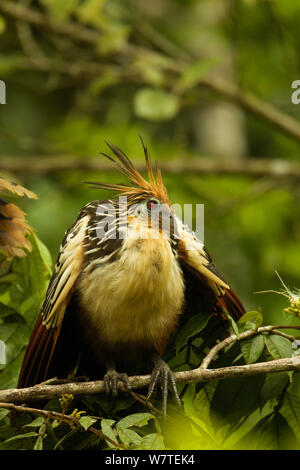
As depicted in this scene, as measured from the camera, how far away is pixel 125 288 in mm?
2463

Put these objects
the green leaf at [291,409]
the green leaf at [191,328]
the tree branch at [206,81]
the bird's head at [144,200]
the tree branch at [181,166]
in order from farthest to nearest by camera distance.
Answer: the tree branch at [181,166] → the tree branch at [206,81] → the bird's head at [144,200] → the green leaf at [191,328] → the green leaf at [291,409]

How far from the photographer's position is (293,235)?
6523mm

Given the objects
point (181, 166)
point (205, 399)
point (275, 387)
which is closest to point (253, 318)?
point (275, 387)

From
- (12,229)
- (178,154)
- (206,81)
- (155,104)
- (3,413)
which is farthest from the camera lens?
(178,154)

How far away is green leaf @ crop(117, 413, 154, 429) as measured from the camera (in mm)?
2084

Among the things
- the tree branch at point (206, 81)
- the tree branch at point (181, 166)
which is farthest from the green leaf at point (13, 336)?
the tree branch at point (206, 81)

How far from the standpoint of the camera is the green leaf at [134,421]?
82.0 inches

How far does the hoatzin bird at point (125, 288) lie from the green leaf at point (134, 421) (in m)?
0.24

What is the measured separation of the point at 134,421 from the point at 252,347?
48 cm

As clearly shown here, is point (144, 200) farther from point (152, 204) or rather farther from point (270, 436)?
point (270, 436)
